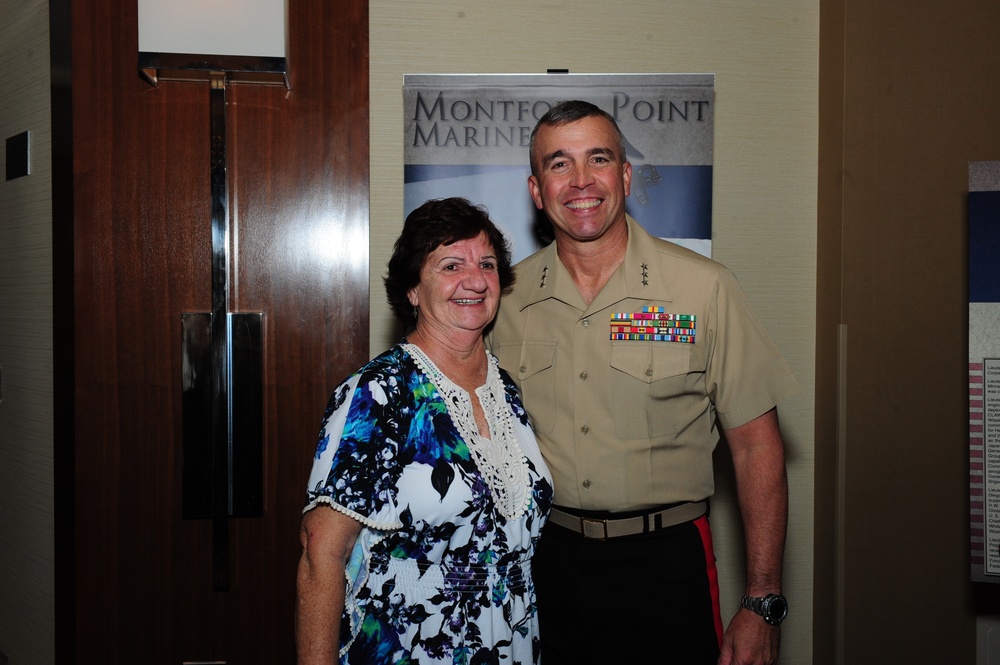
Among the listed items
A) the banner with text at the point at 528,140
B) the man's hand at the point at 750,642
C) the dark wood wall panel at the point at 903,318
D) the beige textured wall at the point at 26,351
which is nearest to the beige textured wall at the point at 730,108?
the banner with text at the point at 528,140

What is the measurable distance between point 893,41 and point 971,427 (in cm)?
120

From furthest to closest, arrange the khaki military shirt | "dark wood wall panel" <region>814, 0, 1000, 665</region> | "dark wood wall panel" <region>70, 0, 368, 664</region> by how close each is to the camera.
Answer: "dark wood wall panel" <region>70, 0, 368, 664</region>, "dark wood wall panel" <region>814, 0, 1000, 665</region>, the khaki military shirt

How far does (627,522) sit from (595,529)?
81mm

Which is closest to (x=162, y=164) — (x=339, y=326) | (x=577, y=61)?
(x=339, y=326)

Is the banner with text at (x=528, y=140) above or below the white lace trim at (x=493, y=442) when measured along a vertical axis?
above

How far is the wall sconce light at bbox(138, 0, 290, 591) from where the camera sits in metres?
2.42

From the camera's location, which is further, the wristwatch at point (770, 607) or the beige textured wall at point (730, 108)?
the beige textured wall at point (730, 108)

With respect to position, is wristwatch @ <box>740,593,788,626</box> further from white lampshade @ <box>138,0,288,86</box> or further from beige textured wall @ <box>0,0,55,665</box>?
beige textured wall @ <box>0,0,55,665</box>

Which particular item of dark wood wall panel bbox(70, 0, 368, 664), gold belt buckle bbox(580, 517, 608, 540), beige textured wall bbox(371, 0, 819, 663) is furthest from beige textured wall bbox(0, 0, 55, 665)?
gold belt buckle bbox(580, 517, 608, 540)

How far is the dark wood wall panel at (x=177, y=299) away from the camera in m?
2.55

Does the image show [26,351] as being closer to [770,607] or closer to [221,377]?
[221,377]

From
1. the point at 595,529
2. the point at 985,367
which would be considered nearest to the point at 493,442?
the point at 595,529

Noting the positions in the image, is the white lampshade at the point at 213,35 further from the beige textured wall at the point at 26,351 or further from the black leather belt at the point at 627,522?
the black leather belt at the point at 627,522

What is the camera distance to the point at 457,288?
173 cm
